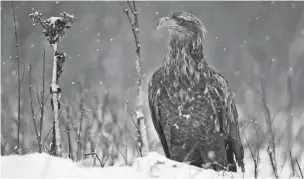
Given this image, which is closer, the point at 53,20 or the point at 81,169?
the point at 81,169

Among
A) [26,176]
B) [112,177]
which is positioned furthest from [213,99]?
[26,176]

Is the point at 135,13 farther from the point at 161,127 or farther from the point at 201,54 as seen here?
the point at 161,127

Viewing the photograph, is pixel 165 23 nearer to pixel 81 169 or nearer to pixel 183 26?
pixel 183 26

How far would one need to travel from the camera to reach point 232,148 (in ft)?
16.1

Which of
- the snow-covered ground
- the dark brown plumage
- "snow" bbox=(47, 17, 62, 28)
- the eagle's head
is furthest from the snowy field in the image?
the eagle's head

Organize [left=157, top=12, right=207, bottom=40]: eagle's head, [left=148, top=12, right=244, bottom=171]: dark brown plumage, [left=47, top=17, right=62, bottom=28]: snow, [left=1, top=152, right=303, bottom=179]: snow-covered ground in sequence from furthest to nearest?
1. [left=157, top=12, right=207, bottom=40]: eagle's head
2. [left=148, top=12, right=244, bottom=171]: dark brown plumage
3. [left=47, top=17, right=62, bottom=28]: snow
4. [left=1, top=152, right=303, bottom=179]: snow-covered ground

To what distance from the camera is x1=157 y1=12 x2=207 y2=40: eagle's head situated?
15.9 ft

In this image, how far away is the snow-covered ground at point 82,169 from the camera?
8.74ft

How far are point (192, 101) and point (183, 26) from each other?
2.88 feet

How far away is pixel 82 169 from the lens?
9.10 feet

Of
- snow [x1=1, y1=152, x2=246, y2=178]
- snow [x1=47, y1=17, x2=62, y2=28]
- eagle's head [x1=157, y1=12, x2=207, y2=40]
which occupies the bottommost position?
snow [x1=1, y1=152, x2=246, y2=178]

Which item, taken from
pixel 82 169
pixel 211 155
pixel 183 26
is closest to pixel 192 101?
pixel 211 155

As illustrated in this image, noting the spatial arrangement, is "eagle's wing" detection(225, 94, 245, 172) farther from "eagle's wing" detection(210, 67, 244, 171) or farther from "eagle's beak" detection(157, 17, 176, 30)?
"eagle's beak" detection(157, 17, 176, 30)

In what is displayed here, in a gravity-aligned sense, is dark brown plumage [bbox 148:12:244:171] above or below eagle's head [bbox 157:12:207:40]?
below
